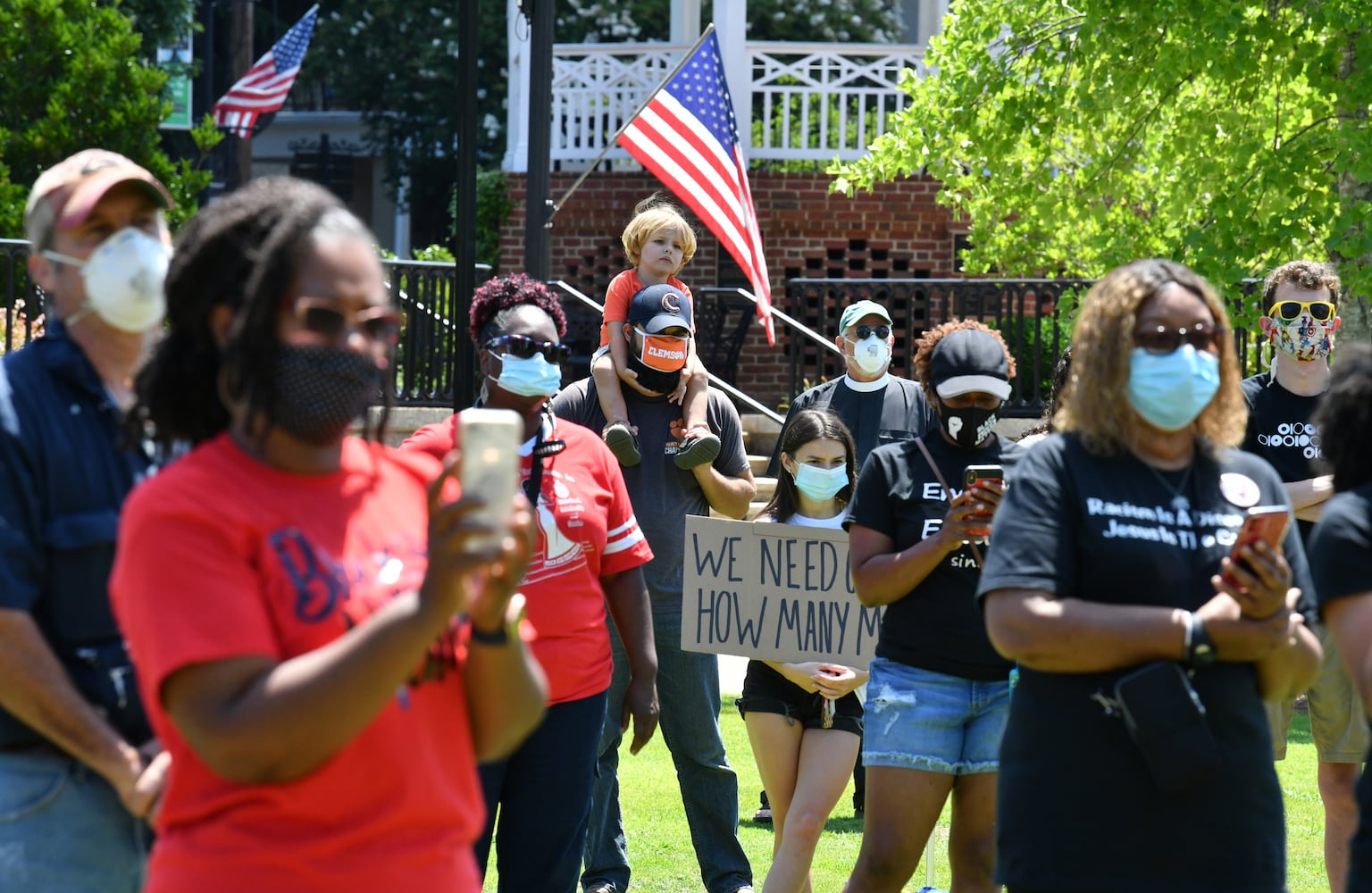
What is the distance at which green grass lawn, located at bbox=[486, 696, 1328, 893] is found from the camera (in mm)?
6762

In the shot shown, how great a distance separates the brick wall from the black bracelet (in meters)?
16.4

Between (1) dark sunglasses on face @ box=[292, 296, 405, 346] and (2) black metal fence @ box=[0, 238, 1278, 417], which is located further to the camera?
(2) black metal fence @ box=[0, 238, 1278, 417]

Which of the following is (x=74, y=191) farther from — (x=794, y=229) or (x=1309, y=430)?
(x=794, y=229)

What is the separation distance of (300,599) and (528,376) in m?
2.62

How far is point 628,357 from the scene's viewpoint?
6781mm

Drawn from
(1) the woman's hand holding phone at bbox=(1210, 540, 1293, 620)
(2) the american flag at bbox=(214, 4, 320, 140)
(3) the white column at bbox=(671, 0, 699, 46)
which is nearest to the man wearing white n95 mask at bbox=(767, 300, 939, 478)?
(1) the woman's hand holding phone at bbox=(1210, 540, 1293, 620)

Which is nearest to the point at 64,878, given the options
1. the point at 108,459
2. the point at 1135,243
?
the point at 108,459

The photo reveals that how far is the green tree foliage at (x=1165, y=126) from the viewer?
10336 mm

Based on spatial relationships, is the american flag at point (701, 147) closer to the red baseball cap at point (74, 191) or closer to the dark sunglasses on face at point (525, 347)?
the dark sunglasses on face at point (525, 347)

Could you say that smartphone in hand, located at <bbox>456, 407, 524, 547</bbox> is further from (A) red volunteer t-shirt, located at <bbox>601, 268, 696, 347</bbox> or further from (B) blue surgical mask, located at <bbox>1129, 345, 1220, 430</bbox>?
(A) red volunteer t-shirt, located at <bbox>601, 268, 696, 347</bbox>

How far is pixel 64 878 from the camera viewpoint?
3078 mm

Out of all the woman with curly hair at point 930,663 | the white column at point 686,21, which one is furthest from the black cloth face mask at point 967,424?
the white column at point 686,21

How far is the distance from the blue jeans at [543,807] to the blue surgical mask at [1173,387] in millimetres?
2094

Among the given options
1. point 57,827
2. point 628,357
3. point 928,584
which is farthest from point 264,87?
point 57,827
